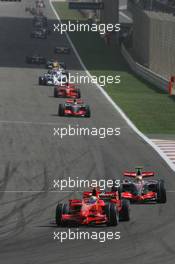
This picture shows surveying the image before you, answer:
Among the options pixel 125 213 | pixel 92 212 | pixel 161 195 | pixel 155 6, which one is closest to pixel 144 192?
pixel 161 195

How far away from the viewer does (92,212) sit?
23688 millimetres

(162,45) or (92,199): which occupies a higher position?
(92,199)

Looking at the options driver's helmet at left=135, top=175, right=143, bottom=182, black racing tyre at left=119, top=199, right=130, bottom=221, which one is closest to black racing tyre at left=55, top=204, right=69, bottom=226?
black racing tyre at left=119, top=199, right=130, bottom=221

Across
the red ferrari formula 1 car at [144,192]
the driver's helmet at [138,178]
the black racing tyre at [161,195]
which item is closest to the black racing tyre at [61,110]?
the driver's helmet at [138,178]

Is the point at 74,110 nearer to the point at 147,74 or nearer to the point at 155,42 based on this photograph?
the point at 147,74

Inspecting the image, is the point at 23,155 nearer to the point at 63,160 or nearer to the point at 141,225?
the point at 63,160

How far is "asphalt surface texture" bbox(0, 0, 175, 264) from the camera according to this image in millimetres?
20469

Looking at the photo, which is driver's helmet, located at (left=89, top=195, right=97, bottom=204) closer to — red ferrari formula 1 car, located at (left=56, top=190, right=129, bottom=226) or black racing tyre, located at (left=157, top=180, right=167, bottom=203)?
red ferrari formula 1 car, located at (left=56, top=190, right=129, bottom=226)

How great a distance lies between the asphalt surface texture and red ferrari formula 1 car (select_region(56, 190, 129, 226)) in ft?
0.86

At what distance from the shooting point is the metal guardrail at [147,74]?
211 ft

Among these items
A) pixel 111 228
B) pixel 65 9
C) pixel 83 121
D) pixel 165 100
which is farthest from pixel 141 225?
pixel 65 9

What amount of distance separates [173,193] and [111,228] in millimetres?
5557

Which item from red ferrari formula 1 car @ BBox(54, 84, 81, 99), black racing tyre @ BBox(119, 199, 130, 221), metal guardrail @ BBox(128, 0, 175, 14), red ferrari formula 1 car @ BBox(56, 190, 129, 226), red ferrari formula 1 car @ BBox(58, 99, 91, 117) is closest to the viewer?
red ferrari formula 1 car @ BBox(56, 190, 129, 226)

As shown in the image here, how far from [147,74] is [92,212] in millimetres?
47815
